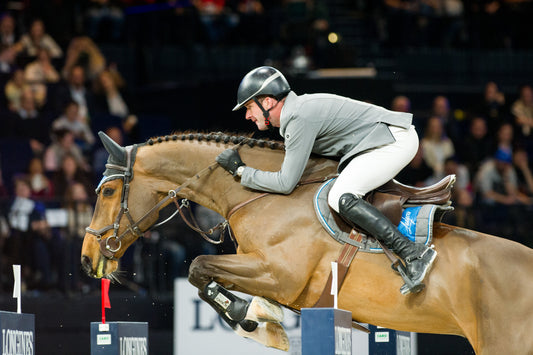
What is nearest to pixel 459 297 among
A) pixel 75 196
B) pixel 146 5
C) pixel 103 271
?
pixel 103 271

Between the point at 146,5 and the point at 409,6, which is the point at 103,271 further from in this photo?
the point at 409,6

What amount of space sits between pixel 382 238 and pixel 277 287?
2.42 ft

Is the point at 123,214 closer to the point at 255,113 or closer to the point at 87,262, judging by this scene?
the point at 87,262

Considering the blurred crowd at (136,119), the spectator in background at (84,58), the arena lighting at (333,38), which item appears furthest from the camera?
the arena lighting at (333,38)

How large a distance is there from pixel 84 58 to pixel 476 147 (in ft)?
18.9

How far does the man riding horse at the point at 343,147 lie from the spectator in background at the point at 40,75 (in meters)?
6.29

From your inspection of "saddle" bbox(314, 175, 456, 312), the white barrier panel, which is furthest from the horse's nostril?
the white barrier panel

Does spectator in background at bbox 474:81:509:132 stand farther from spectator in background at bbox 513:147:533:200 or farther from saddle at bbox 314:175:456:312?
saddle at bbox 314:175:456:312

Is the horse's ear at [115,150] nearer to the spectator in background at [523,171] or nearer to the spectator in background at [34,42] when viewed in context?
the spectator in background at [34,42]

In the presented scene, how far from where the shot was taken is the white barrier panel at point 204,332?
837cm

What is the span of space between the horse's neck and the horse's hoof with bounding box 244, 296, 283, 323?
0.68 metres

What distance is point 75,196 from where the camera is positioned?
9398 mm

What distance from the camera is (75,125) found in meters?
10.6

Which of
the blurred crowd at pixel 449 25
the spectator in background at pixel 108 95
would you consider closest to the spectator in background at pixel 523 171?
the blurred crowd at pixel 449 25
